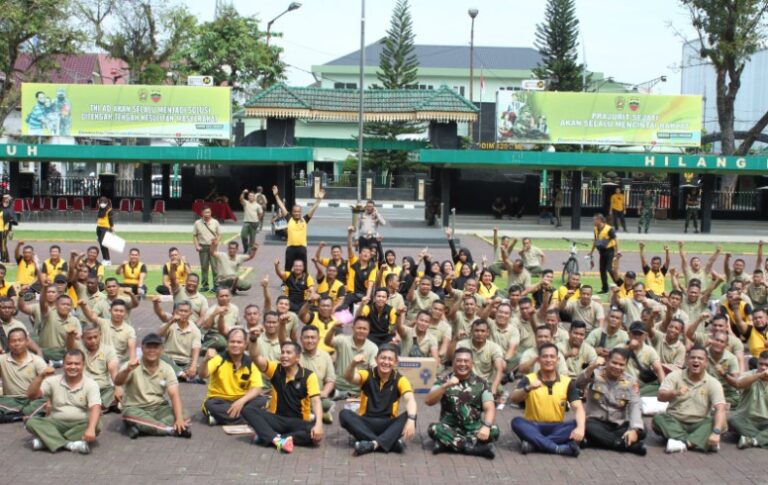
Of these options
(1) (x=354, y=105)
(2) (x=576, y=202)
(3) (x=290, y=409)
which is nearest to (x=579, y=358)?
(3) (x=290, y=409)

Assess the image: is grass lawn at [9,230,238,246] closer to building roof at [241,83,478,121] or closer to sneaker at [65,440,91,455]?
building roof at [241,83,478,121]

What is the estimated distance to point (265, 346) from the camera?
1098 cm

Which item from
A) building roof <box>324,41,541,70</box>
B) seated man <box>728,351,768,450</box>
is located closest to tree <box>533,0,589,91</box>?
building roof <box>324,41,541,70</box>

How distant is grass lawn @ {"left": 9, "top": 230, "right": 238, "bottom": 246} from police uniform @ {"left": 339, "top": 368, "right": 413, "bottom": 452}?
1982cm

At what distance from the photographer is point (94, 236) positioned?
97.0 feet

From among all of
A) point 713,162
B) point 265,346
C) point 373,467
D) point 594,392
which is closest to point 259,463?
point 373,467

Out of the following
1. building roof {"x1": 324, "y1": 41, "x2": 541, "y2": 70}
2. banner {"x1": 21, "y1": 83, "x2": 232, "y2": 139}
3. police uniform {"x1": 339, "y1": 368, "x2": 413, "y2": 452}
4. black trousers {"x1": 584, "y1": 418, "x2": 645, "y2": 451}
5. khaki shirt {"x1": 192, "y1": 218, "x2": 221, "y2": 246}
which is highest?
building roof {"x1": 324, "y1": 41, "x2": 541, "y2": 70}

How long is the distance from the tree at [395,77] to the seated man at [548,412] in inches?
2039

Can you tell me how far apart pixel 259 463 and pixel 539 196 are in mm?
34434

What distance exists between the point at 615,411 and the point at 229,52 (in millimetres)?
46166

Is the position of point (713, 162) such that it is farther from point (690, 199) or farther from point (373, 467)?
point (373, 467)

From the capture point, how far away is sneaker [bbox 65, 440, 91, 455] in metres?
8.91

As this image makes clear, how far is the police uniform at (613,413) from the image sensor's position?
931 centimetres

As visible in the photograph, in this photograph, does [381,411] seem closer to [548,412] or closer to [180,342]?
[548,412]
